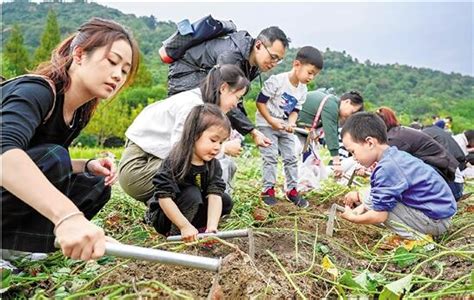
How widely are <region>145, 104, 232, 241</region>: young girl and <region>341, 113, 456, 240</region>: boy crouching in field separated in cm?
68

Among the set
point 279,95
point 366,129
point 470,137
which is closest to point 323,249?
point 366,129

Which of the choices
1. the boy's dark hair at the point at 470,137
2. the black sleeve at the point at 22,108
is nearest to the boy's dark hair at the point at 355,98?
the boy's dark hair at the point at 470,137

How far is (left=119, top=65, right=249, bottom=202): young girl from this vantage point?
8.74 ft

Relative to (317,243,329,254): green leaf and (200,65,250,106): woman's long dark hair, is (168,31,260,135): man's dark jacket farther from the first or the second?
(317,243,329,254): green leaf

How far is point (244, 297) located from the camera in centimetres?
163

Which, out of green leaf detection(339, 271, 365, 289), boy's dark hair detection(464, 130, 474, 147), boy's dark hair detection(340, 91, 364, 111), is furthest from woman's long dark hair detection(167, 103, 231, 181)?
boy's dark hair detection(464, 130, 474, 147)

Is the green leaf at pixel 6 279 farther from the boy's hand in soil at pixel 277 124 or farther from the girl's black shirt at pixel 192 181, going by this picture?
the boy's hand in soil at pixel 277 124

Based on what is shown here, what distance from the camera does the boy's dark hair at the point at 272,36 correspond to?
3.19m

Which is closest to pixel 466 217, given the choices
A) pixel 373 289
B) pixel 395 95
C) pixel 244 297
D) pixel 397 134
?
pixel 397 134

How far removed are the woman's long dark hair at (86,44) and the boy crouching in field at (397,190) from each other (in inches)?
55.0

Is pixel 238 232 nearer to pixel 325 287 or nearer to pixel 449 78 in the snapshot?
pixel 325 287

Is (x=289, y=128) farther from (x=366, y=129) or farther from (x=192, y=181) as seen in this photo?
(x=192, y=181)

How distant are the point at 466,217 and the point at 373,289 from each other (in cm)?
158

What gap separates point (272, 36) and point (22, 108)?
1976mm
